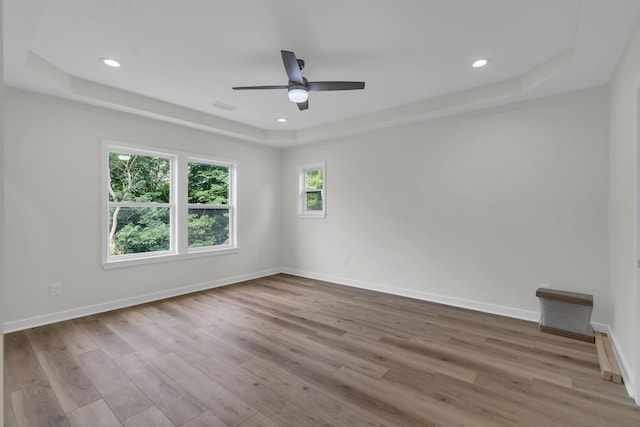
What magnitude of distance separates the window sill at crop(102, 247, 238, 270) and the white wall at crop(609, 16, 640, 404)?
16.5 feet

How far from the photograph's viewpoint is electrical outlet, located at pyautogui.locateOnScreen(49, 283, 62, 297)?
3.57 meters

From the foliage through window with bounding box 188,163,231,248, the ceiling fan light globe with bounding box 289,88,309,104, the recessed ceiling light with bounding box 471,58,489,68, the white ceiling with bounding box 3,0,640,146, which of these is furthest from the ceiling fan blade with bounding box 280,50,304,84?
the foliage through window with bounding box 188,163,231,248

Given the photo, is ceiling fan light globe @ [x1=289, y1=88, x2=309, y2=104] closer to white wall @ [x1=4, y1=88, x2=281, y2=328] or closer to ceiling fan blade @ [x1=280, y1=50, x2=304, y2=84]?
ceiling fan blade @ [x1=280, y1=50, x2=304, y2=84]

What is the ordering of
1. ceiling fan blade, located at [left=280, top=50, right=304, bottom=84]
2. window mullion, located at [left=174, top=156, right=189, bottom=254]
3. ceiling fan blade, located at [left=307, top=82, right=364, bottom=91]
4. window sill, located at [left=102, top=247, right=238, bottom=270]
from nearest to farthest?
1. ceiling fan blade, located at [left=280, top=50, right=304, bottom=84]
2. ceiling fan blade, located at [left=307, top=82, right=364, bottom=91]
3. window sill, located at [left=102, top=247, right=238, bottom=270]
4. window mullion, located at [left=174, top=156, right=189, bottom=254]

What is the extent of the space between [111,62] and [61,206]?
1.81m

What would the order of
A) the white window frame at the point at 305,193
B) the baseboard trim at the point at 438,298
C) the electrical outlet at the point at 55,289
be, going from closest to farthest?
the electrical outlet at the point at 55,289 → the baseboard trim at the point at 438,298 → the white window frame at the point at 305,193

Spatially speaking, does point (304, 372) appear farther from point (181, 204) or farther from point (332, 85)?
point (181, 204)

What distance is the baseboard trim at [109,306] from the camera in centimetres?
338

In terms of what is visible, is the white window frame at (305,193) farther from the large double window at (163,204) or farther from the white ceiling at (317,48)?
the white ceiling at (317,48)

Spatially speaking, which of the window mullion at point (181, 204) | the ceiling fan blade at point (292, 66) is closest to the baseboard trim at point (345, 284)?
the window mullion at point (181, 204)

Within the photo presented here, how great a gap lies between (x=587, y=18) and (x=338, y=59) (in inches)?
75.9

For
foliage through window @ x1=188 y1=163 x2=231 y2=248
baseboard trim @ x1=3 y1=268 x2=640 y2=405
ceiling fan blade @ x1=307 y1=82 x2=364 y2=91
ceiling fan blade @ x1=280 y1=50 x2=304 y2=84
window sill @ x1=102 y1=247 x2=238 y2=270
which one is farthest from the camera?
foliage through window @ x1=188 y1=163 x2=231 y2=248

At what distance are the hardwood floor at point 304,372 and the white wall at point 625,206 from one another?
A: 0.38 m

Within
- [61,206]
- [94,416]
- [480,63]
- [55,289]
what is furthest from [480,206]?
[55,289]
